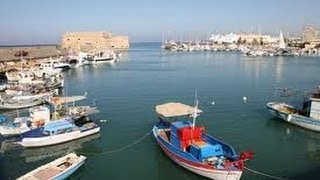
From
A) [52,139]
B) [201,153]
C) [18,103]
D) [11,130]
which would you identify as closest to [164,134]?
[201,153]

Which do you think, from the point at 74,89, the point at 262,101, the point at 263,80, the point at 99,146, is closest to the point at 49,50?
the point at 74,89

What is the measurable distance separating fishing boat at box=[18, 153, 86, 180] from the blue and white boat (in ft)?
63.4

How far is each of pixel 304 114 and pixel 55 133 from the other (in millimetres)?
21748

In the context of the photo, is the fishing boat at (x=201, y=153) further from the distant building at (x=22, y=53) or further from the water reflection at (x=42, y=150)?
the distant building at (x=22, y=53)

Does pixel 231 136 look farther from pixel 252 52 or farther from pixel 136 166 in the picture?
pixel 252 52

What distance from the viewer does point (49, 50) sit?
12594 cm

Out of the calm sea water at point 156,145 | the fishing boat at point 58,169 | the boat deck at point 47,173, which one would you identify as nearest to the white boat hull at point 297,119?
the calm sea water at point 156,145

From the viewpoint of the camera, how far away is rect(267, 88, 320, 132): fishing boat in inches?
1303

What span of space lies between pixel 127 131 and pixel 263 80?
39.7m

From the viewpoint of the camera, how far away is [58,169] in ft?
78.1

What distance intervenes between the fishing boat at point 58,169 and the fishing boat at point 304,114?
63.5ft

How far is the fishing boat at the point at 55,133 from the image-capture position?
2931 cm

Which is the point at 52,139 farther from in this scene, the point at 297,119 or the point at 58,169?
the point at 297,119

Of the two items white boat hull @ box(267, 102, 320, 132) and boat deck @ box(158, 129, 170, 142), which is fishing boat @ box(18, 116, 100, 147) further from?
white boat hull @ box(267, 102, 320, 132)
